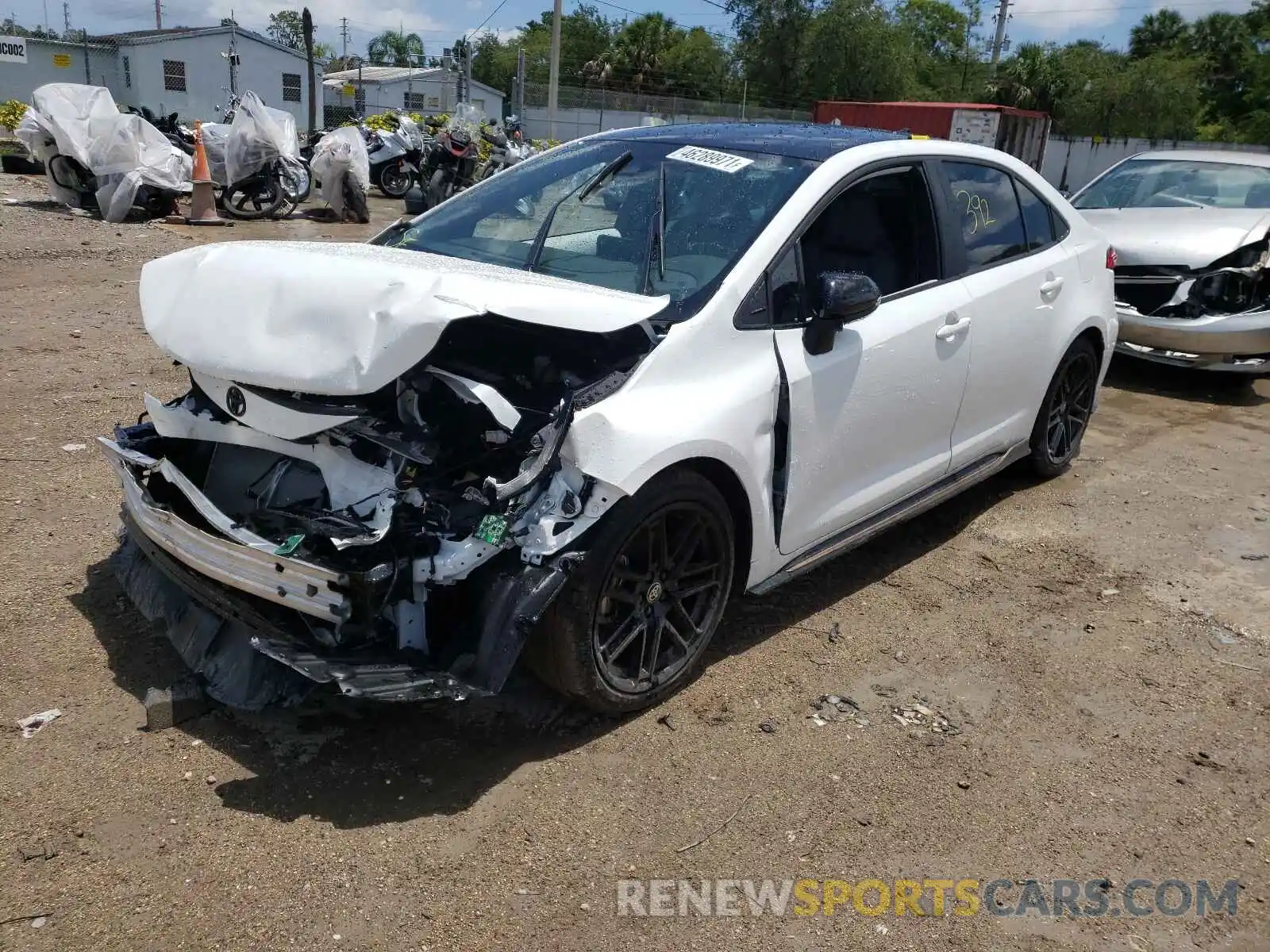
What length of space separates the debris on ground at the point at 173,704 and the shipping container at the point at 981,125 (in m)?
27.3

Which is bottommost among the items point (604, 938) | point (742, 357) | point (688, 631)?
point (604, 938)

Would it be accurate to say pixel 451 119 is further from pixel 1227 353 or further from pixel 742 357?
pixel 742 357

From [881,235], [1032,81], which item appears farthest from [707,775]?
[1032,81]

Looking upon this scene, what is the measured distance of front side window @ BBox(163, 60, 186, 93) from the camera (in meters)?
43.5

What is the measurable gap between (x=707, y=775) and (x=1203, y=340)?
624cm

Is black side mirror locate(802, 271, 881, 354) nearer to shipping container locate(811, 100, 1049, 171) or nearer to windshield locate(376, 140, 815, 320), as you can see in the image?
windshield locate(376, 140, 815, 320)

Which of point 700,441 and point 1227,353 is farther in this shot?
point 1227,353

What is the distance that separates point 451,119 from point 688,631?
16.0 meters

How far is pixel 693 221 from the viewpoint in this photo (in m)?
3.79

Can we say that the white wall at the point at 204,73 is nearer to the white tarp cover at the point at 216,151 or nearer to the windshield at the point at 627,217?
the white tarp cover at the point at 216,151

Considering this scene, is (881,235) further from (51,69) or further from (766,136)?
(51,69)

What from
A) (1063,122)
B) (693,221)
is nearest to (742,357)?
(693,221)

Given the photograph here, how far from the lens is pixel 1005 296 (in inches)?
183

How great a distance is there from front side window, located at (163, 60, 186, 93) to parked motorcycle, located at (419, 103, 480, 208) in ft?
106
